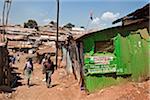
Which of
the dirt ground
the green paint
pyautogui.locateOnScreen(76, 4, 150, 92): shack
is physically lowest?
the dirt ground

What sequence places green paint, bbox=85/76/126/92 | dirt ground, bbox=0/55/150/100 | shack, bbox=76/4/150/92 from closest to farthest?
dirt ground, bbox=0/55/150/100, shack, bbox=76/4/150/92, green paint, bbox=85/76/126/92

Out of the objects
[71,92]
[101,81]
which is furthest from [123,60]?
[71,92]

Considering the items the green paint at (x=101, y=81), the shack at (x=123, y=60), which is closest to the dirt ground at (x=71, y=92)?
the green paint at (x=101, y=81)

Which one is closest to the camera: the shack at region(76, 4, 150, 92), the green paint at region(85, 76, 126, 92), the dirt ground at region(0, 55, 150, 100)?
the dirt ground at region(0, 55, 150, 100)

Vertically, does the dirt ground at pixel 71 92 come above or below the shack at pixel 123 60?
below

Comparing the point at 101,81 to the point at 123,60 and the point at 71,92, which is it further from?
the point at 71,92

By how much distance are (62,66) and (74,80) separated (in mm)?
6982

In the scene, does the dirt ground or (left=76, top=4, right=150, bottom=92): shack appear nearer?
A: the dirt ground

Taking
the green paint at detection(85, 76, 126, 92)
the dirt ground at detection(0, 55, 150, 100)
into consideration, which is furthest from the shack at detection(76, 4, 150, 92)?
the dirt ground at detection(0, 55, 150, 100)

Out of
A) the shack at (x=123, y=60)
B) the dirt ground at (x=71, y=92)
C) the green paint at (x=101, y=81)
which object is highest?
the shack at (x=123, y=60)

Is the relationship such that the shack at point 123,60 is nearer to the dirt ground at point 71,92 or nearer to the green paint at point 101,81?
the green paint at point 101,81

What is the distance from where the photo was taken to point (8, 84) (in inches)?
703

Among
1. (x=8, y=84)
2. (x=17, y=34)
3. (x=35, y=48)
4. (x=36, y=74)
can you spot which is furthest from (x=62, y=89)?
(x=17, y=34)

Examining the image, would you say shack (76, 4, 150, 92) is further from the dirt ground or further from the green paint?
the dirt ground
